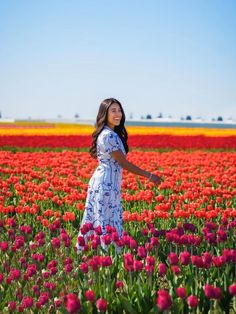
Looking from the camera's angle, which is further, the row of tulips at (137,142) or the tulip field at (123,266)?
the row of tulips at (137,142)

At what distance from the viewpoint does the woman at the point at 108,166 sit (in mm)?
6082

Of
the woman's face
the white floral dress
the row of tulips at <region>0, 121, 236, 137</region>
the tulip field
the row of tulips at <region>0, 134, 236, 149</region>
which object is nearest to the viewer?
the tulip field

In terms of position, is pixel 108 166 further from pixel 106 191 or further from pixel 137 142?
pixel 137 142

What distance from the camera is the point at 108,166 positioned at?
247 inches

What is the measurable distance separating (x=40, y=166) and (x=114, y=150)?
757cm

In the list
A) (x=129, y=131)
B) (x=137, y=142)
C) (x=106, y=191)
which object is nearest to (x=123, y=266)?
(x=106, y=191)

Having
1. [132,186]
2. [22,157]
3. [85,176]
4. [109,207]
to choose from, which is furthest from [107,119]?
[22,157]

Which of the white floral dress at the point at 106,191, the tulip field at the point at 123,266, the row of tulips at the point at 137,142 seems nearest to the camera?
the tulip field at the point at 123,266

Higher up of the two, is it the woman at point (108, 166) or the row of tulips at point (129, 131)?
the woman at point (108, 166)

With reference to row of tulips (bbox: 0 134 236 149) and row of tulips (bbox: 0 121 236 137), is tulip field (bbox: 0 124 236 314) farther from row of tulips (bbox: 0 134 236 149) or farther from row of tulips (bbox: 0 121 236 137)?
row of tulips (bbox: 0 121 236 137)

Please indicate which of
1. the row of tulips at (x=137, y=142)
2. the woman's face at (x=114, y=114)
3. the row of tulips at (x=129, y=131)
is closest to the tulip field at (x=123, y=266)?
the woman's face at (x=114, y=114)

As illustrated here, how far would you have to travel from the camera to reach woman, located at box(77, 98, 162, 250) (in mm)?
6082

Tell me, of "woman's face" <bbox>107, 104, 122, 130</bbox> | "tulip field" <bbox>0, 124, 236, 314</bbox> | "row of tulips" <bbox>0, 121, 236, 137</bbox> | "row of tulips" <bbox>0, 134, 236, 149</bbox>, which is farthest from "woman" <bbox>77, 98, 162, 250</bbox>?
"row of tulips" <bbox>0, 121, 236, 137</bbox>

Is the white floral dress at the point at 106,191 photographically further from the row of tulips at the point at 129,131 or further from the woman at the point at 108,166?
the row of tulips at the point at 129,131
